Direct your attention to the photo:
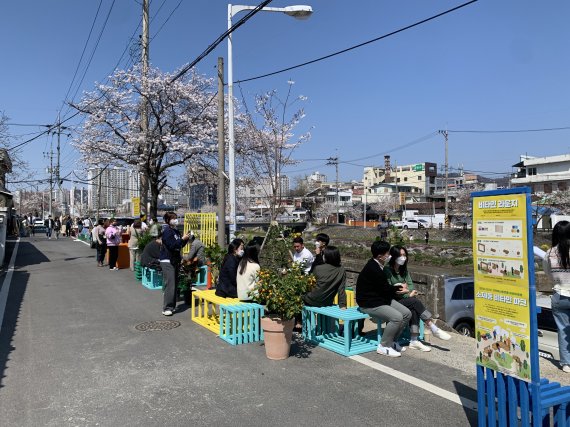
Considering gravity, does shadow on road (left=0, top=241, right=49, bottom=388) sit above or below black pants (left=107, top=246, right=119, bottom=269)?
below

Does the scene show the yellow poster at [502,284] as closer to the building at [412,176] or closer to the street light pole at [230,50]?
the street light pole at [230,50]

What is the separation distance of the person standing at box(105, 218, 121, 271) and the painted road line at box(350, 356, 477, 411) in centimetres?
1103

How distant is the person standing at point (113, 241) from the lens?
1441 cm

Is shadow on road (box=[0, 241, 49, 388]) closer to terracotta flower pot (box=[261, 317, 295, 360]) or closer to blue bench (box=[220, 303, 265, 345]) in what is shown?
blue bench (box=[220, 303, 265, 345])

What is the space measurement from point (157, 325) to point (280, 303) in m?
3.02

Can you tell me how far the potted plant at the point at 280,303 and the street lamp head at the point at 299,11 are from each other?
674cm

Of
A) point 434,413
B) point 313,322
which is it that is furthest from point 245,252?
point 434,413

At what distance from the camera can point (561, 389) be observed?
10.6 feet

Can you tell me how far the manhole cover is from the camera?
23.3ft

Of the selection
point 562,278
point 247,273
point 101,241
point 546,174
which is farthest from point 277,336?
point 546,174

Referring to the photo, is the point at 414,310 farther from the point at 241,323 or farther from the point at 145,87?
the point at 145,87

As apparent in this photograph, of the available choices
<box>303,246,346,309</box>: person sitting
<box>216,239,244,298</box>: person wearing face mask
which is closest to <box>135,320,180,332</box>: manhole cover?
<box>216,239,244,298</box>: person wearing face mask

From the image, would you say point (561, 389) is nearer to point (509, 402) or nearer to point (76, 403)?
point (509, 402)

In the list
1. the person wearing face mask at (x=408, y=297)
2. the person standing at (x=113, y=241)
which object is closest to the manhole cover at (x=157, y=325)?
the person wearing face mask at (x=408, y=297)
